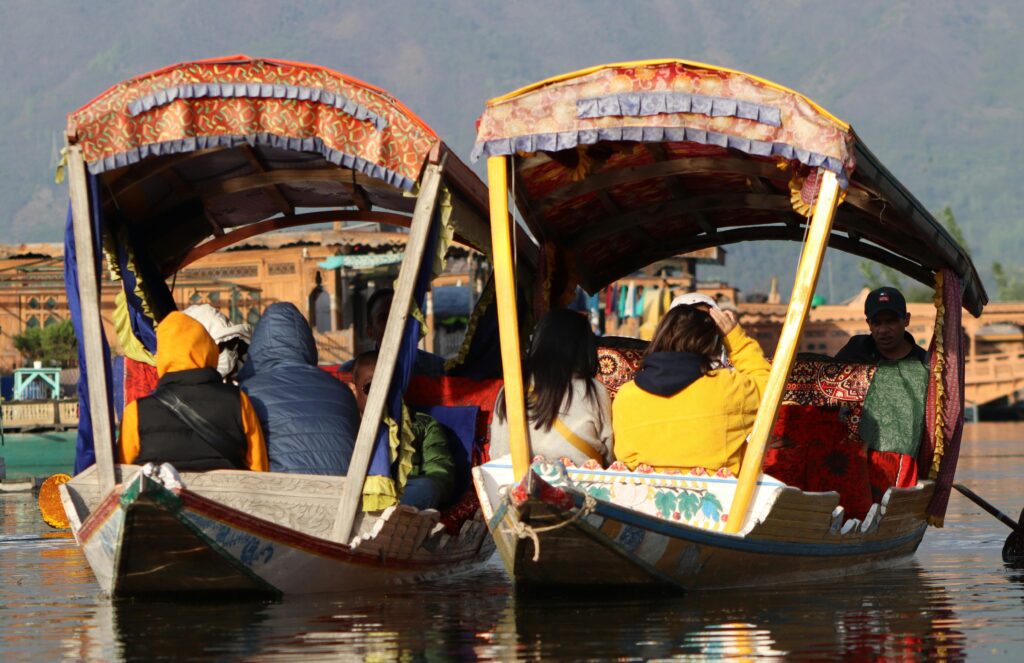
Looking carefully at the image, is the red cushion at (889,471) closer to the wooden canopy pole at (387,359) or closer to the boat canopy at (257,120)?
the boat canopy at (257,120)

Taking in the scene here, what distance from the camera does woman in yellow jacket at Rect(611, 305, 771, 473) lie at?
771cm

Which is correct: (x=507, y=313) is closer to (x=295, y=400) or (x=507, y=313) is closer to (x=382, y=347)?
(x=382, y=347)

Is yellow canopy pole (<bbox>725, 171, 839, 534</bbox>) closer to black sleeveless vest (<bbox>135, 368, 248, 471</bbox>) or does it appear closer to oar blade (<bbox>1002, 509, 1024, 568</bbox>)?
black sleeveless vest (<bbox>135, 368, 248, 471</bbox>)

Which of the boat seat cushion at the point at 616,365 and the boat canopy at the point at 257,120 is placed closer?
the boat canopy at the point at 257,120

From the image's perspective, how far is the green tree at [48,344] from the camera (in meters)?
30.6

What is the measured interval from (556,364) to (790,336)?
1.17m

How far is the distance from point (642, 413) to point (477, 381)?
7.84 ft

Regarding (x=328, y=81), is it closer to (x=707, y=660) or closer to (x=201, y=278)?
(x=707, y=660)

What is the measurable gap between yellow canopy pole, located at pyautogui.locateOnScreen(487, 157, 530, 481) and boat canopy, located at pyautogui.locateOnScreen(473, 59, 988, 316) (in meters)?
0.19

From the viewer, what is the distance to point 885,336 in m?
9.93

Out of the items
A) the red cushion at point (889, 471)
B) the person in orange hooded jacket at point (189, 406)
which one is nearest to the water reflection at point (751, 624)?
the red cushion at point (889, 471)

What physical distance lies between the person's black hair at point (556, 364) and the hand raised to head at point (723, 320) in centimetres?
61

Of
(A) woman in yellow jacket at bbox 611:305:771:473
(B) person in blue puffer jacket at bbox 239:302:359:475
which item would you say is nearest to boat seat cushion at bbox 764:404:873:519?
(A) woman in yellow jacket at bbox 611:305:771:473

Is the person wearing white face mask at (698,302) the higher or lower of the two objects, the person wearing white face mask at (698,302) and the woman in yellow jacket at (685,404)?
the higher
